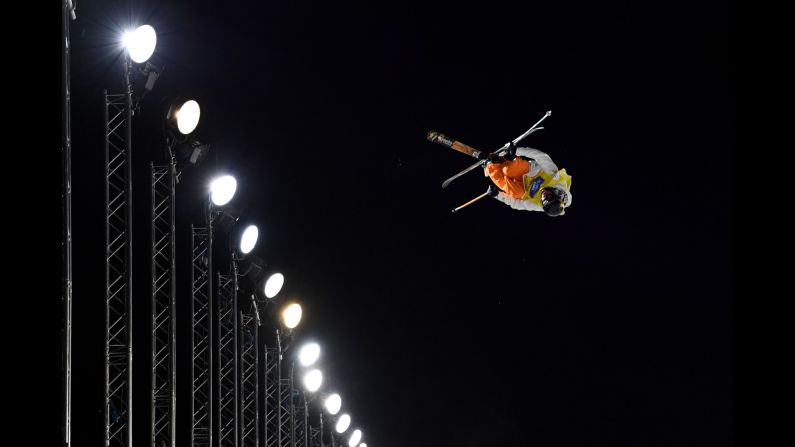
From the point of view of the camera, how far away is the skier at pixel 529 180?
13.1 metres

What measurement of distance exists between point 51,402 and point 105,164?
558cm

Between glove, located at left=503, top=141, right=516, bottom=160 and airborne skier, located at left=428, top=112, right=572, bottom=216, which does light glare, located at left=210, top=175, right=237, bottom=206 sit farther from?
glove, located at left=503, top=141, right=516, bottom=160

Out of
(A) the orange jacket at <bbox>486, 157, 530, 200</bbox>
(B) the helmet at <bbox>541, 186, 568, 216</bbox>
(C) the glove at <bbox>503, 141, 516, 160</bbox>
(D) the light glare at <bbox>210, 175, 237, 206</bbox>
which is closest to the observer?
(D) the light glare at <bbox>210, 175, 237, 206</bbox>

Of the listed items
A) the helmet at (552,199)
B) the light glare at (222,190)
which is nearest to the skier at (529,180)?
the helmet at (552,199)

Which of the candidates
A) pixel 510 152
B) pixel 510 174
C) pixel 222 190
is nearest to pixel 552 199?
pixel 510 174

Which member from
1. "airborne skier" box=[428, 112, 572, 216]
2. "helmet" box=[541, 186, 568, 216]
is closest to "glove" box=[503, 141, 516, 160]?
"airborne skier" box=[428, 112, 572, 216]

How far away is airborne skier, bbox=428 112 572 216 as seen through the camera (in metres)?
13.0

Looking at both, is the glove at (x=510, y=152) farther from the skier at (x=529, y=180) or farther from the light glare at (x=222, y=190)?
the light glare at (x=222, y=190)

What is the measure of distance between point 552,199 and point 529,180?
0.41 m

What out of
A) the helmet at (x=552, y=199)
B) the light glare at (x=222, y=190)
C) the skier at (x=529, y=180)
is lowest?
the helmet at (x=552, y=199)

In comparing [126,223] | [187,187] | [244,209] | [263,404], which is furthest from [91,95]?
[263,404]

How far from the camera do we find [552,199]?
13234 millimetres

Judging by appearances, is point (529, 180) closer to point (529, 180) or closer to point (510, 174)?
point (529, 180)

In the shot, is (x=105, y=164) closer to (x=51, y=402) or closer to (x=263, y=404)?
(x=51, y=402)
